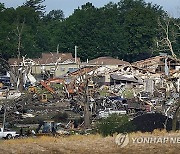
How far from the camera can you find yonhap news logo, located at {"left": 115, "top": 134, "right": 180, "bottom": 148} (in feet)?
67.1

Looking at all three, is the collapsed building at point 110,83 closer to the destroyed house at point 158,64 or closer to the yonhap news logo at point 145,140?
the destroyed house at point 158,64

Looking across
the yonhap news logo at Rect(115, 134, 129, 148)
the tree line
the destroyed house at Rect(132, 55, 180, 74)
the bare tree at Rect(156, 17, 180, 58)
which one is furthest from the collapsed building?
the yonhap news logo at Rect(115, 134, 129, 148)

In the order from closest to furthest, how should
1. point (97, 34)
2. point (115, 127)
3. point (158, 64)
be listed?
1. point (115, 127)
2. point (158, 64)
3. point (97, 34)

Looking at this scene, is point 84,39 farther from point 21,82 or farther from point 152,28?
point 21,82

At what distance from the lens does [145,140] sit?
2080cm

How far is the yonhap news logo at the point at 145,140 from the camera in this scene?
67.1ft

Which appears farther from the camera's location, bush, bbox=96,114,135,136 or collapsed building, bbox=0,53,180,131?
collapsed building, bbox=0,53,180,131

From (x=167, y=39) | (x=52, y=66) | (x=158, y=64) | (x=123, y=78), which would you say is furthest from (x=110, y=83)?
(x=167, y=39)

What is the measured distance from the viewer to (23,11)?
10344 cm

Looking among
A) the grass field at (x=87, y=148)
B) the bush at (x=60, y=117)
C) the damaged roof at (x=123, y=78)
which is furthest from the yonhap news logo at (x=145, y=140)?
the damaged roof at (x=123, y=78)

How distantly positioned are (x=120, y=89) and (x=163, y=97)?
1143 cm

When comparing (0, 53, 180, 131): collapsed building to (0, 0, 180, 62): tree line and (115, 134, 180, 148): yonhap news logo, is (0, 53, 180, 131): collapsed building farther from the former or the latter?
(115, 134, 180, 148): yonhap news logo

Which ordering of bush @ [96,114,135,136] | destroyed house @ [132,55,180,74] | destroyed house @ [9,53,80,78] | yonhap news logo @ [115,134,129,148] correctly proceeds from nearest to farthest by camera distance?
yonhap news logo @ [115,134,129,148]
bush @ [96,114,135,136]
destroyed house @ [132,55,180,74]
destroyed house @ [9,53,80,78]

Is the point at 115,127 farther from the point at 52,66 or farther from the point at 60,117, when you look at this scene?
the point at 52,66
